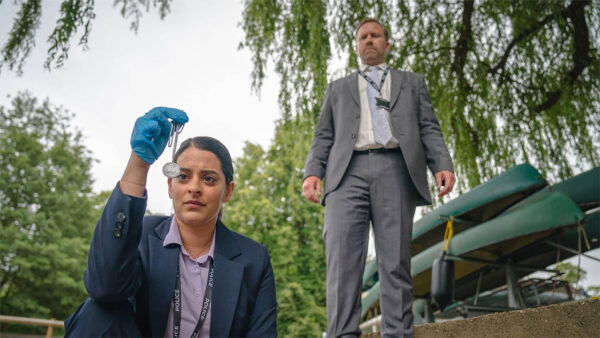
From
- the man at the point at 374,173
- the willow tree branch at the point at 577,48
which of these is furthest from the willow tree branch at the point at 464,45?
the man at the point at 374,173

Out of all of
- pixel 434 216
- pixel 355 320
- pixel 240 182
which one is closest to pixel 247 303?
pixel 355 320

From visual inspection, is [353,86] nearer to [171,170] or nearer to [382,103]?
[382,103]

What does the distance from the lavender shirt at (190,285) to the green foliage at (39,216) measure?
58.9 feet

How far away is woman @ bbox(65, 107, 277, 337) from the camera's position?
55.6 inches

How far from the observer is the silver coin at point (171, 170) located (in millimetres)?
1606

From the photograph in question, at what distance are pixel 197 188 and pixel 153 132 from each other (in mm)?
331

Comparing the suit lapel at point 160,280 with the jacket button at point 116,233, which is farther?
the suit lapel at point 160,280

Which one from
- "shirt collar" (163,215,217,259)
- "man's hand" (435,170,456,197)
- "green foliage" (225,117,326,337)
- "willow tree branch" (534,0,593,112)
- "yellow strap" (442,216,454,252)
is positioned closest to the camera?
"shirt collar" (163,215,217,259)

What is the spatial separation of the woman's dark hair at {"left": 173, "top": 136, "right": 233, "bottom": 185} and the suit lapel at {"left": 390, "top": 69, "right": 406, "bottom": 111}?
136cm

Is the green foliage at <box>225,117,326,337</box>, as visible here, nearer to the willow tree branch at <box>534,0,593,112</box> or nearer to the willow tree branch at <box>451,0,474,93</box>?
the willow tree branch at <box>451,0,474,93</box>

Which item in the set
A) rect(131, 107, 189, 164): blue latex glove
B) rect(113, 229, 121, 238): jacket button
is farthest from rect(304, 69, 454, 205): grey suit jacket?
rect(113, 229, 121, 238): jacket button

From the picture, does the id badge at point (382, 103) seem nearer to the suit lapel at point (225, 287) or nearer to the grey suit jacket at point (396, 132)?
the grey suit jacket at point (396, 132)

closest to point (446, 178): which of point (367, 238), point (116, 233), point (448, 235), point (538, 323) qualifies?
point (367, 238)

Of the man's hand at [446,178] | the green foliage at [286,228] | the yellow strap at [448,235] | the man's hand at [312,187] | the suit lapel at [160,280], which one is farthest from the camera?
the green foliage at [286,228]
